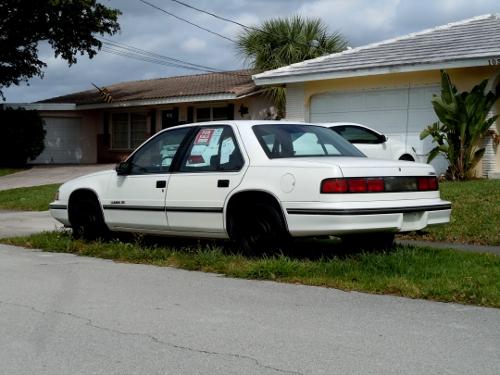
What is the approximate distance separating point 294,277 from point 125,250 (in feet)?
8.80

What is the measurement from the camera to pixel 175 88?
92.1ft

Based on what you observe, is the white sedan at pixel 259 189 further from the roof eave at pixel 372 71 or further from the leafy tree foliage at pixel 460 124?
the roof eave at pixel 372 71

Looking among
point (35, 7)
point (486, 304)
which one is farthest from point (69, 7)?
point (486, 304)

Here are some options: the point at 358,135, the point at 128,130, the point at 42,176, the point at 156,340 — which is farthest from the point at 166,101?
the point at 156,340

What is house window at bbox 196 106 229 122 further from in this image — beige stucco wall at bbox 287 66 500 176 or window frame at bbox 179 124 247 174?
window frame at bbox 179 124 247 174

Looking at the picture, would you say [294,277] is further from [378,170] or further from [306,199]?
[378,170]

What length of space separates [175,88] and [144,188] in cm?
1967

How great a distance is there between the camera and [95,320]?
5750mm

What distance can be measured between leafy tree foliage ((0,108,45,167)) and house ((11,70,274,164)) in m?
2.53

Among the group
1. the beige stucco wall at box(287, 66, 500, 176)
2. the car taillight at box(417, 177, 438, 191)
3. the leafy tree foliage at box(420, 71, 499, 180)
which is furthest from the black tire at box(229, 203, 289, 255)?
the beige stucco wall at box(287, 66, 500, 176)

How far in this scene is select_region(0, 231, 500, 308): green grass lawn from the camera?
657 cm

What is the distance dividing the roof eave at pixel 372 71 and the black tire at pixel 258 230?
9018mm

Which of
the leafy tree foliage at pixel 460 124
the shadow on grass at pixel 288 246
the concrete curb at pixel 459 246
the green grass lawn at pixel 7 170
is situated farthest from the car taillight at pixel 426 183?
the green grass lawn at pixel 7 170

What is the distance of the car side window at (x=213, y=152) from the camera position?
813 cm
